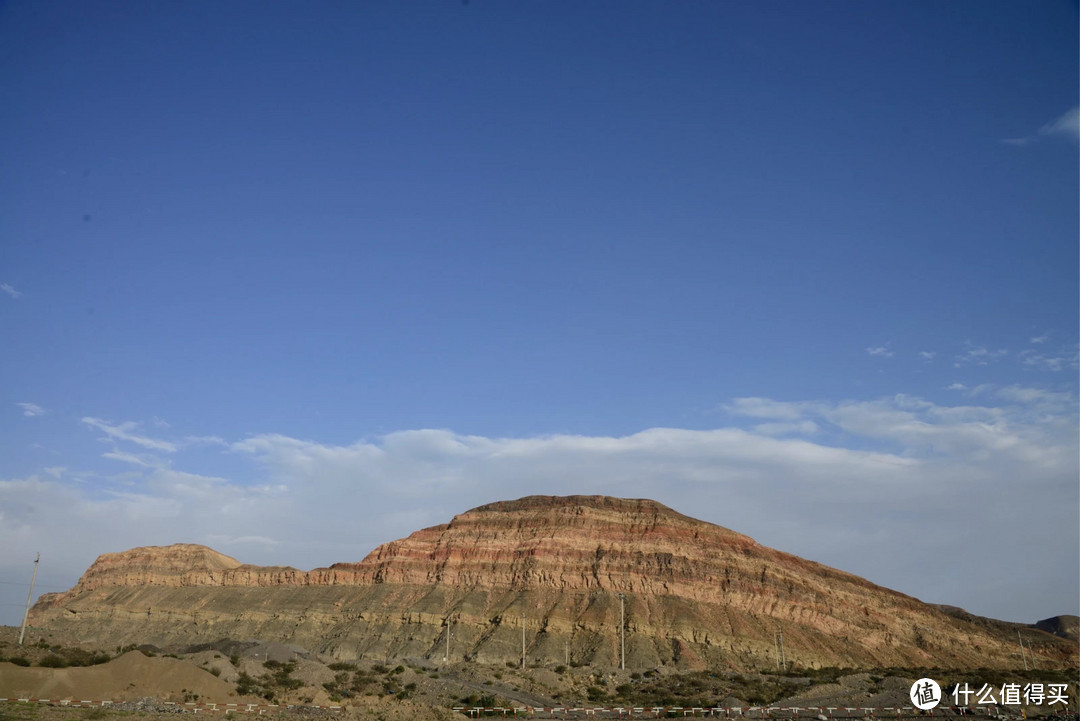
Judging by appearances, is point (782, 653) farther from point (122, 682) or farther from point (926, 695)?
point (122, 682)

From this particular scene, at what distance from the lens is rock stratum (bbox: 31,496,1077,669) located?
93.1 metres

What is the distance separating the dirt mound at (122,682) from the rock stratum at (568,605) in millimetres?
49857

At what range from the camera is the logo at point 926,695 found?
1790 inches

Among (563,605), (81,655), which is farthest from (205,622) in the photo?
(81,655)

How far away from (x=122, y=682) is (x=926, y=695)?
43.1m

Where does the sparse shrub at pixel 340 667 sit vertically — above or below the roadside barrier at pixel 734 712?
above

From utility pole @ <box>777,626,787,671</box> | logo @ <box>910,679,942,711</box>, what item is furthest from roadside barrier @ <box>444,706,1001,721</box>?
utility pole @ <box>777,626,787,671</box>

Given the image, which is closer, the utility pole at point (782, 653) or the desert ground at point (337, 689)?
the desert ground at point (337, 689)

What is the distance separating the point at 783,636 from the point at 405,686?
59005mm

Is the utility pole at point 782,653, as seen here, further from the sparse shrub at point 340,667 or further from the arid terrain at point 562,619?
the sparse shrub at point 340,667

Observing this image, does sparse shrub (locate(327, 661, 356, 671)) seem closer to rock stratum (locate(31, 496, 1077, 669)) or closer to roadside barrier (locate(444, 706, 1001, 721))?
roadside barrier (locate(444, 706, 1001, 721))

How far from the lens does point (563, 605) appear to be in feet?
332

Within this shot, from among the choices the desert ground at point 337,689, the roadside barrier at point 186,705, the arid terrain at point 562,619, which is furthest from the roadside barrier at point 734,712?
the roadside barrier at point 186,705

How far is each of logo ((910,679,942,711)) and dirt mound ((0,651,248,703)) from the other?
117ft
